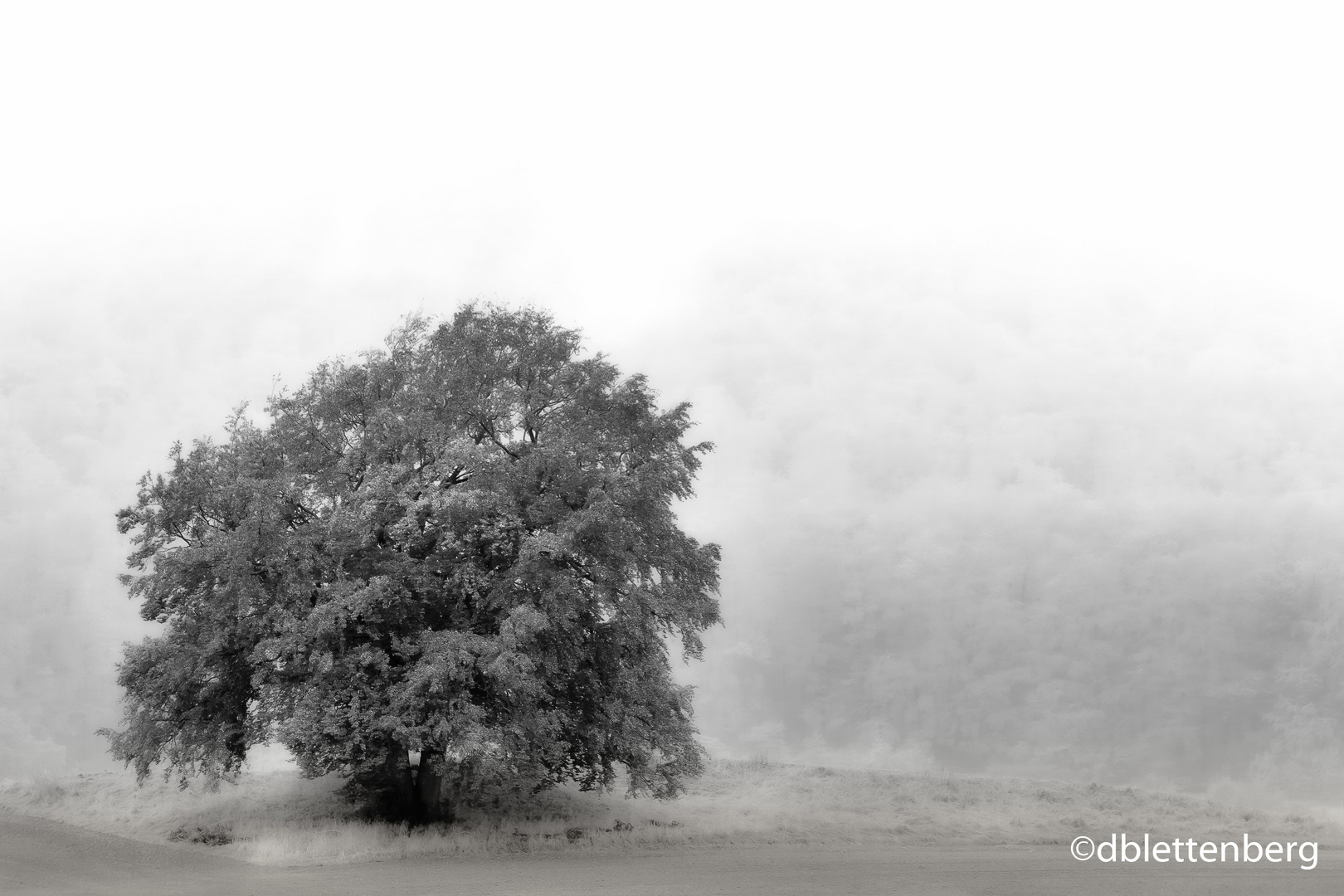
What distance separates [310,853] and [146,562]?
35.5 ft

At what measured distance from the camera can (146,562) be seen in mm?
31094

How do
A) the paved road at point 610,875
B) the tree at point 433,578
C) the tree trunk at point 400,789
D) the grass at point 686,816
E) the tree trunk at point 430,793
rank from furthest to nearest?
1. the tree trunk at point 430,793
2. the tree trunk at point 400,789
3. the grass at point 686,816
4. the tree at point 433,578
5. the paved road at point 610,875

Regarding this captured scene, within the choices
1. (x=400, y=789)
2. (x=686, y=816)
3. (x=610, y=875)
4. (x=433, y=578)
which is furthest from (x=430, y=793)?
(x=610, y=875)

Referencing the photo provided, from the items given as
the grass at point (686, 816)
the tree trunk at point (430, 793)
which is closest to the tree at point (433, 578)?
the tree trunk at point (430, 793)

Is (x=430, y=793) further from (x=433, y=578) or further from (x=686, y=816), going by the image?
(x=686, y=816)

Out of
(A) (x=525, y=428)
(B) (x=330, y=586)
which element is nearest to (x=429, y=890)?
(B) (x=330, y=586)

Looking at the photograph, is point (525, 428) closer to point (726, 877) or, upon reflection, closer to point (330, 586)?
point (330, 586)

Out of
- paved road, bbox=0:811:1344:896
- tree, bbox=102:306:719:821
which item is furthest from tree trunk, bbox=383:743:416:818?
paved road, bbox=0:811:1344:896

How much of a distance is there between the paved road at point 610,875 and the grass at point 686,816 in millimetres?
2407

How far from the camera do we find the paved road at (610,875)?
21.3m

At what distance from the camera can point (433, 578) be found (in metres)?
28.6

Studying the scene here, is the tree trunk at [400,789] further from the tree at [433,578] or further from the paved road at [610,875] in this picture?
the paved road at [610,875]

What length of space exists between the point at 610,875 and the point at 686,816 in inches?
492

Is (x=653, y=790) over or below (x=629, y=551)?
below
